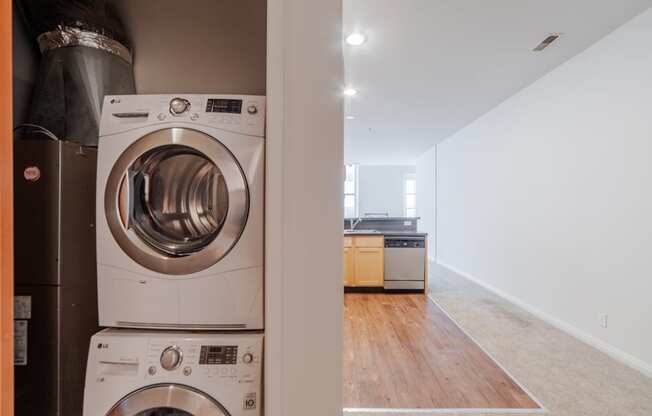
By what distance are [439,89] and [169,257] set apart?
3.71 m

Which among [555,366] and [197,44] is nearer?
[197,44]

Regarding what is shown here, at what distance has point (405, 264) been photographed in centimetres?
443

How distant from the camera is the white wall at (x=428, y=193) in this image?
7.44m

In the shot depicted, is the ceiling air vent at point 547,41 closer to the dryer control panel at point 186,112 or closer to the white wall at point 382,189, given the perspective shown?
the dryer control panel at point 186,112

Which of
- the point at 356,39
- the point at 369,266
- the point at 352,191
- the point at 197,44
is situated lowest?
the point at 369,266

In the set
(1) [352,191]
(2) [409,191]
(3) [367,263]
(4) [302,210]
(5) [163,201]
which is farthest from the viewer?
(1) [352,191]

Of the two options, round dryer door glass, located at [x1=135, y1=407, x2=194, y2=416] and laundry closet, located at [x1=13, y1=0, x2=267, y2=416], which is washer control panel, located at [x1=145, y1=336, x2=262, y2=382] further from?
round dryer door glass, located at [x1=135, y1=407, x2=194, y2=416]

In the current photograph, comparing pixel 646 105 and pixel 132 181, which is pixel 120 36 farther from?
pixel 646 105

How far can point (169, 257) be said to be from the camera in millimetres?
1175

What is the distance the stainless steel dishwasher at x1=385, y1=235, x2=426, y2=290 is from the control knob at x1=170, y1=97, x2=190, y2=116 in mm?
3678

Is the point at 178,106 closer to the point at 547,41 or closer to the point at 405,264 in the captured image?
the point at 547,41

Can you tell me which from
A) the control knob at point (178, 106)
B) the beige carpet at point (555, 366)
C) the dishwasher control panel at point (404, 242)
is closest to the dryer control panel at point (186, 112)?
the control knob at point (178, 106)

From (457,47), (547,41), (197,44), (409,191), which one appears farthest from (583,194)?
(409,191)

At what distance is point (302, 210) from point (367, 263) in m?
3.60
